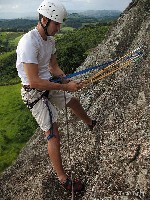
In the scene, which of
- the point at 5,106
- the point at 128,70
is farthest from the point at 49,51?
the point at 5,106

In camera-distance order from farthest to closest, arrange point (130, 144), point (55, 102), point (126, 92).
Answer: point (126, 92) < point (55, 102) < point (130, 144)

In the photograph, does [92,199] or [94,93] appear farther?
[94,93]

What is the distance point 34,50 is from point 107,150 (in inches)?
141

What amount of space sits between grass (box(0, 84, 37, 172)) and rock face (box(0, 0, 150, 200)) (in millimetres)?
40661

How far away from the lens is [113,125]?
32.8 feet

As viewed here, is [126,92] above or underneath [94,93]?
above

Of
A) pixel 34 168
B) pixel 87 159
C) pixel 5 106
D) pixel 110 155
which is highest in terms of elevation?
pixel 110 155

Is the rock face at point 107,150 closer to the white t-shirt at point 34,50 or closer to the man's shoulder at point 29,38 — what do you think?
the white t-shirt at point 34,50

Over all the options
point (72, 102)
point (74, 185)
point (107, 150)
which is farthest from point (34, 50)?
point (74, 185)

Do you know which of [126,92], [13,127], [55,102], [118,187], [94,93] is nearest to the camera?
[118,187]

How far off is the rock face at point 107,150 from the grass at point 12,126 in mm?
40661

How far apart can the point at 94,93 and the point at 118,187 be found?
738 cm

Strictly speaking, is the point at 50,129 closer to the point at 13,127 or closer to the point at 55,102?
the point at 55,102

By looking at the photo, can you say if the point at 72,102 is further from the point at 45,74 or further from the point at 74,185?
the point at 74,185
